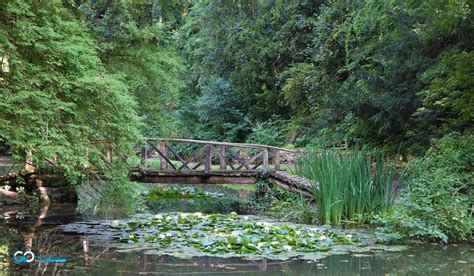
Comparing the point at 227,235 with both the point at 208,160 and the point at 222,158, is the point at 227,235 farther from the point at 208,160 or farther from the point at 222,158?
the point at 222,158

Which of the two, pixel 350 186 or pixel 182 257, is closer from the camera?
pixel 182 257

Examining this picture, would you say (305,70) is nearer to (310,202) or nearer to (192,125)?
(192,125)

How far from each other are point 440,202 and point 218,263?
3.21 meters

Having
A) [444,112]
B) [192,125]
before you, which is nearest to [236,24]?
[192,125]

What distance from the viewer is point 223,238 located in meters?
7.02

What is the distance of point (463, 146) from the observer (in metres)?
8.73

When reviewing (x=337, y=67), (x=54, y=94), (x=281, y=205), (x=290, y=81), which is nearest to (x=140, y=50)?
(x=54, y=94)

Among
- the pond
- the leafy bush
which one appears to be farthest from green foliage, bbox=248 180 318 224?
the leafy bush

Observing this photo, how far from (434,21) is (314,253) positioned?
5.05 m

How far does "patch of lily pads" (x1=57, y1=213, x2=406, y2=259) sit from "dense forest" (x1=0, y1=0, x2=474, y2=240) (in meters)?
0.68

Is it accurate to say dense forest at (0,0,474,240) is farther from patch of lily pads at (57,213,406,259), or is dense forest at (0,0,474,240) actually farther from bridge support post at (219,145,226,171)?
bridge support post at (219,145,226,171)

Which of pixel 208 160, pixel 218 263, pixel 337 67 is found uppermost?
pixel 337 67

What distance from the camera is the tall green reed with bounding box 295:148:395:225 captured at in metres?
Answer: 8.49

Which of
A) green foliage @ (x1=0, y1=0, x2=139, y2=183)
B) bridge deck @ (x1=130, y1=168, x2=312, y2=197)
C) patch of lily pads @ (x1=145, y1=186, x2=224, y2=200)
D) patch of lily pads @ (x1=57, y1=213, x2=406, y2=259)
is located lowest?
patch of lily pads @ (x1=145, y1=186, x2=224, y2=200)
